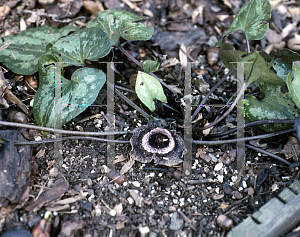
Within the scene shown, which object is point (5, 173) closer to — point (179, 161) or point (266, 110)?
point (179, 161)

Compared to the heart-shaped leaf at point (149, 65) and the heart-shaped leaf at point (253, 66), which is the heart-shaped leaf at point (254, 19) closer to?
the heart-shaped leaf at point (253, 66)

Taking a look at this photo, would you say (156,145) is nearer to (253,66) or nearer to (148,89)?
(148,89)

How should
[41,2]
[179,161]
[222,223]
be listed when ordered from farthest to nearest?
[41,2] < [179,161] < [222,223]

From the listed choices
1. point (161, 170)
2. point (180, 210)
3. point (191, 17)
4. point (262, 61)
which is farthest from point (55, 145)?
point (191, 17)

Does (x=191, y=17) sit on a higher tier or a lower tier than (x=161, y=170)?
higher

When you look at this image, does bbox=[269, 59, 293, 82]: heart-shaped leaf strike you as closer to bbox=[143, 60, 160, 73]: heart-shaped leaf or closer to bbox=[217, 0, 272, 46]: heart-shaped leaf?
bbox=[217, 0, 272, 46]: heart-shaped leaf

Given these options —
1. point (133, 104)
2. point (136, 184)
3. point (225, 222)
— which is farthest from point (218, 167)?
point (133, 104)
